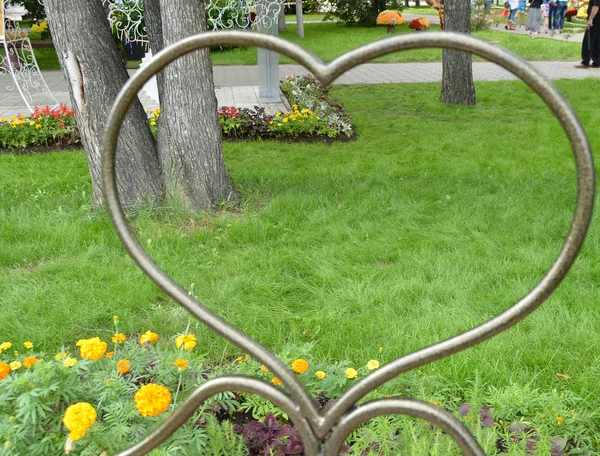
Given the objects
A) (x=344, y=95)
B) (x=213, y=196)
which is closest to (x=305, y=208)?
(x=213, y=196)

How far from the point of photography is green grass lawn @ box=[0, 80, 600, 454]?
2.75m

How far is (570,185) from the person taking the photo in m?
4.74

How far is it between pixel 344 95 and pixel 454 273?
622 cm

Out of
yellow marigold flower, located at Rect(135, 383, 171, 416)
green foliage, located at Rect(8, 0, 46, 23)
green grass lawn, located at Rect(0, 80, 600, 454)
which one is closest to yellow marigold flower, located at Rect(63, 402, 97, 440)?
yellow marigold flower, located at Rect(135, 383, 171, 416)

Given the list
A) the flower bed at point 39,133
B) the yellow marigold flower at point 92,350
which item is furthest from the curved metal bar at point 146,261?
the flower bed at point 39,133

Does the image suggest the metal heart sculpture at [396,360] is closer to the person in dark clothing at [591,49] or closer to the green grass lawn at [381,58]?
the green grass lawn at [381,58]

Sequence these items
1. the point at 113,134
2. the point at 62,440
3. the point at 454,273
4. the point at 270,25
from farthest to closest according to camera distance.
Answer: the point at 270,25, the point at 454,273, the point at 62,440, the point at 113,134

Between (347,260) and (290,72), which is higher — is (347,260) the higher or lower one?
the lower one

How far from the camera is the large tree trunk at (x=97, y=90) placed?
3.85 metres

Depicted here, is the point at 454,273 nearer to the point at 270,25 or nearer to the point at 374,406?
the point at 374,406

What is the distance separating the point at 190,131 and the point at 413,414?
128 inches

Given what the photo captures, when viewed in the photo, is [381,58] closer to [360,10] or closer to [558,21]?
[360,10]

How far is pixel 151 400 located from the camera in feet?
5.41

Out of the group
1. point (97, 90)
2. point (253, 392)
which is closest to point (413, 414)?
point (253, 392)
